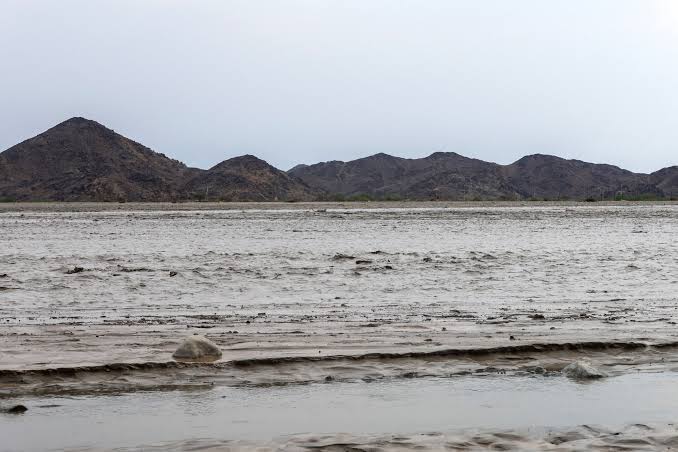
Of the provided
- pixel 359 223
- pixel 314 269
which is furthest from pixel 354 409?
pixel 359 223

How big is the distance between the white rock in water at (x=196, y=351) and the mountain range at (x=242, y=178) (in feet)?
227

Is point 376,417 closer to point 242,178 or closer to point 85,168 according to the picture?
point 242,178

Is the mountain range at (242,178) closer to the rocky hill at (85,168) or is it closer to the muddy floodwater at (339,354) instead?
the rocky hill at (85,168)

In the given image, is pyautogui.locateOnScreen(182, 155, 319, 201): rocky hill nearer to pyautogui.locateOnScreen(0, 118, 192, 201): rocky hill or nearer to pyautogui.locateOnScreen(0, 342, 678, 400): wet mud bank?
pyautogui.locateOnScreen(0, 118, 192, 201): rocky hill

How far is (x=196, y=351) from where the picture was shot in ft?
29.9

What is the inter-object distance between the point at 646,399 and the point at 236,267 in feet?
41.9

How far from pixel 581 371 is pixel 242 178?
94.3 meters

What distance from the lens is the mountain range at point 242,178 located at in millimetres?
94938

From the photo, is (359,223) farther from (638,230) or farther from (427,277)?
(427,277)

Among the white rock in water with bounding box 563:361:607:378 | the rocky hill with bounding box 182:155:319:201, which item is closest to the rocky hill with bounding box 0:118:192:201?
the rocky hill with bounding box 182:155:319:201

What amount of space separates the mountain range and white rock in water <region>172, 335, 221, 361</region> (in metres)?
69.1

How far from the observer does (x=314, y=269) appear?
19.2 metres

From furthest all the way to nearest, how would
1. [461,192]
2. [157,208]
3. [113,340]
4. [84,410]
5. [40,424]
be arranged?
[461,192], [157,208], [113,340], [84,410], [40,424]

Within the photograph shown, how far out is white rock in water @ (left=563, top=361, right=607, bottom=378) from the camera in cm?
868
